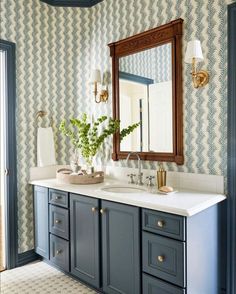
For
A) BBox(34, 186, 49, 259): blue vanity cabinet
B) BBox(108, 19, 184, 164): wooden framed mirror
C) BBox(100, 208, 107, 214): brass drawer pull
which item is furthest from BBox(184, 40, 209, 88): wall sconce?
BBox(34, 186, 49, 259): blue vanity cabinet

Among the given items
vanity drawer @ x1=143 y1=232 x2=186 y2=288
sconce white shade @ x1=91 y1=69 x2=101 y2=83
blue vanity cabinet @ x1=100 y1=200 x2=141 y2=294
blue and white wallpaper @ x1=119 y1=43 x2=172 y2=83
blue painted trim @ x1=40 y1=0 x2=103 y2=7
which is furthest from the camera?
blue painted trim @ x1=40 y1=0 x2=103 y2=7

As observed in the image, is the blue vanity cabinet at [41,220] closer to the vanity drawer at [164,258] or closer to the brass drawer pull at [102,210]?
the brass drawer pull at [102,210]

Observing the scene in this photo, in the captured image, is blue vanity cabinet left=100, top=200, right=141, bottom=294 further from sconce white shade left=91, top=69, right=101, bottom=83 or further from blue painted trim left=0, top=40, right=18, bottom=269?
→ sconce white shade left=91, top=69, right=101, bottom=83

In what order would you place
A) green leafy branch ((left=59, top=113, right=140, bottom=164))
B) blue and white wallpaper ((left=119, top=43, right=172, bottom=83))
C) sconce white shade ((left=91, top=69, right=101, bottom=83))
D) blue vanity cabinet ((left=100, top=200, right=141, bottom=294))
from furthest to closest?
sconce white shade ((left=91, top=69, right=101, bottom=83)), green leafy branch ((left=59, top=113, right=140, bottom=164)), blue and white wallpaper ((left=119, top=43, right=172, bottom=83)), blue vanity cabinet ((left=100, top=200, right=141, bottom=294))

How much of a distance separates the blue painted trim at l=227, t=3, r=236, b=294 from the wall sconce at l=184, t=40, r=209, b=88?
0.62 ft

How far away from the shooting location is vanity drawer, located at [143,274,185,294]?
1.67 m

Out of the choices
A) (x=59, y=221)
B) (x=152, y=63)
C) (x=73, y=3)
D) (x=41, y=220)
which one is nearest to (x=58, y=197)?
(x=59, y=221)

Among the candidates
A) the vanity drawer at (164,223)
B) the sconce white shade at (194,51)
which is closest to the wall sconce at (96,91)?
the sconce white shade at (194,51)

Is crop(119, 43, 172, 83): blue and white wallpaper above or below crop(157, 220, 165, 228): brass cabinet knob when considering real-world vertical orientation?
above

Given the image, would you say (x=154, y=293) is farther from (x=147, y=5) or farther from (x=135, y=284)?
(x=147, y=5)

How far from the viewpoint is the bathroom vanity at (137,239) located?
1.67 m

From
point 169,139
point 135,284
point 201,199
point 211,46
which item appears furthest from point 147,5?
point 135,284

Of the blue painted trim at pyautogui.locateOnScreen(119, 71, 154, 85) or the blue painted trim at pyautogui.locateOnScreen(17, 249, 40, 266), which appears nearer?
the blue painted trim at pyautogui.locateOnScreen(119, 71, 154, 85)

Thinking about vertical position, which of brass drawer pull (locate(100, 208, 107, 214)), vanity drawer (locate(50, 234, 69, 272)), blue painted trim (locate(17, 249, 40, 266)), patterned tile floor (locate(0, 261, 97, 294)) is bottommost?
patterned tile floor (locate(0, 261, 97, 294))
